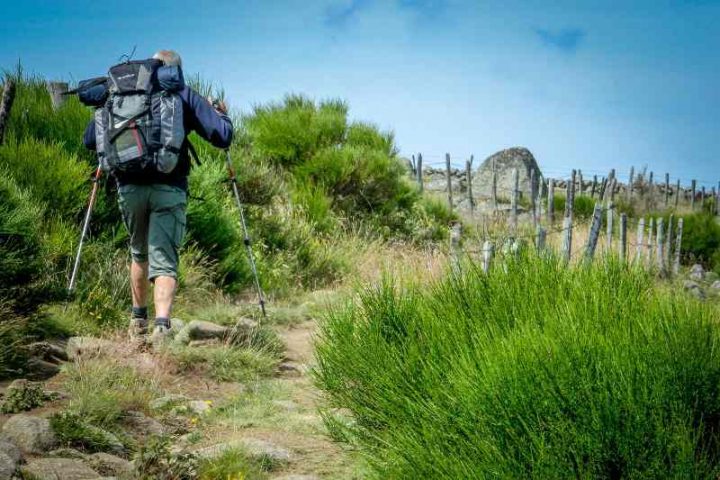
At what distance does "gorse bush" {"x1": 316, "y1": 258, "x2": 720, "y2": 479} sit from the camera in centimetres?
302

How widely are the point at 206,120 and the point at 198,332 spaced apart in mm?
1872

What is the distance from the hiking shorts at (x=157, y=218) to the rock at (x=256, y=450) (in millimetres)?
1926

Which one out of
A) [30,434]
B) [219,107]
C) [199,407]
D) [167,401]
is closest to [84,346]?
[167,401]

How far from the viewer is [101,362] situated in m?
5.38

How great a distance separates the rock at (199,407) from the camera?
16.8 ft

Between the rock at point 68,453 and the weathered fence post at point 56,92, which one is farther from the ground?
the weathered fence post at point 56,92

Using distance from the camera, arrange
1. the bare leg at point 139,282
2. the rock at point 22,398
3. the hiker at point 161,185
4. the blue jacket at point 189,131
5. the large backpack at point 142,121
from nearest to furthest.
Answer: the rock at point 22,398
the large backpack at point 142,121
the hiker at point 161,185
the blue jacket at point 189,131
the bare leg at point 139,282

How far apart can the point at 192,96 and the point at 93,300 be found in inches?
88.1

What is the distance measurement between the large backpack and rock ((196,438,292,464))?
2.20 m

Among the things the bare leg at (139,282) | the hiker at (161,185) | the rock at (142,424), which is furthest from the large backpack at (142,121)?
the rock at (142,424)

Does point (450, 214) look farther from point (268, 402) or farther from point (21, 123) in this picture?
point (268, 402)

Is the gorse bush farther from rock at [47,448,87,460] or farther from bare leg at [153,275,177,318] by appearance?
bare leg at [153,275,177,318]

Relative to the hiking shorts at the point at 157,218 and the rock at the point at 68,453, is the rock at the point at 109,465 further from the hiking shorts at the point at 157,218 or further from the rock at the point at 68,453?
the hiking shorts at the point at 157,218

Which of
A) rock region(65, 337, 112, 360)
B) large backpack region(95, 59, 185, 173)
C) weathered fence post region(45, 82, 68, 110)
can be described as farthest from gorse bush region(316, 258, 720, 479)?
weathered fence post region(45, 82, 68, 110)
